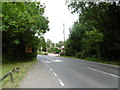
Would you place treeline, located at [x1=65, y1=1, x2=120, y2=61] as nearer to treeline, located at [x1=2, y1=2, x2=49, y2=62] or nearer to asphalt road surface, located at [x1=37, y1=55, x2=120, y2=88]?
treeline, located at [x1=2, y1=2, x2=49, y2=62]

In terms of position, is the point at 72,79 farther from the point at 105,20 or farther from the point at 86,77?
the point at 105,20

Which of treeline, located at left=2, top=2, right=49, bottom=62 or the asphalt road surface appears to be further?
treeline, located at left=2, top=2, right=49, bottom=62

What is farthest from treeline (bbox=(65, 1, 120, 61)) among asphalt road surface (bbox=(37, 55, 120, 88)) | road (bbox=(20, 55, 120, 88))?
road (bbox=(20, 55, 120, 88))

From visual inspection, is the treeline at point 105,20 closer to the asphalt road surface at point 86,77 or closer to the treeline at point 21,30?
the treeline at point 21,30

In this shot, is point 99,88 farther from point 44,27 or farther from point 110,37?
point 44,27

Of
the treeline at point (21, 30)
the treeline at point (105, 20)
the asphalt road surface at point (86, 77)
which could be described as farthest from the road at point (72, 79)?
the treeline at point (105, 20)

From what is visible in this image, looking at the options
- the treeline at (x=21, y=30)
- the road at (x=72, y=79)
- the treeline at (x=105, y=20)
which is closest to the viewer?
the road at (x=72, y=79)

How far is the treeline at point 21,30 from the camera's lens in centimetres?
1607

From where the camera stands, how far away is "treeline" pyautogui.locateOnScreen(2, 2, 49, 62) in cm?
1607

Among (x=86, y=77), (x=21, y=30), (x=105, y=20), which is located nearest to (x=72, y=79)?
(x=86, y=77)

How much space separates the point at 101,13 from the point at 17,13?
40.2ft

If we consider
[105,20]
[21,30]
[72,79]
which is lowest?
[72,79]

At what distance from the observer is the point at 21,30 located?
19.4 metres

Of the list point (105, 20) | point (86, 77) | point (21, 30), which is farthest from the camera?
point (105, 20)
